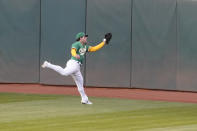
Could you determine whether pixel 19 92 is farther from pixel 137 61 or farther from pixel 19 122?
pixel 19 122

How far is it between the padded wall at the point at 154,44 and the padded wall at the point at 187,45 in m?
0.20

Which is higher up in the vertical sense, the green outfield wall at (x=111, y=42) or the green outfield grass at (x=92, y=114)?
the green outfield wall at (x=111, y=42)

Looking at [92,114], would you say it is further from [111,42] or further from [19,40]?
[19,40]

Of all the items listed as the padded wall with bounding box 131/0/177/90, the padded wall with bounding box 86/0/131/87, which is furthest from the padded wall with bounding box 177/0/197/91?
the padded wall with bounding box 86/0/131/87

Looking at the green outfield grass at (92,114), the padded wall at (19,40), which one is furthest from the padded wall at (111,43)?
the green outfield grass at (92,114)

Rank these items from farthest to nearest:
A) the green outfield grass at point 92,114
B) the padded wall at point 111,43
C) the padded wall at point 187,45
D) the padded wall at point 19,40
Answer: the padded wall at point 19,40 → the padded wall at point 111,43 → the padded wall at point 187,45 → the green outfield grass at point 92,114

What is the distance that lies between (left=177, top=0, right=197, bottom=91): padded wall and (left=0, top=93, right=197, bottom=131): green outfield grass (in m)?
2.97

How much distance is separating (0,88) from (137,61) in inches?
185

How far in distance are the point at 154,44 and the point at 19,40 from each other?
491 centimetres

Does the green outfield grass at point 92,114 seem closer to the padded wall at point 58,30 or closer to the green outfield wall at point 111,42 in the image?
the green outfield wall at point 111,42

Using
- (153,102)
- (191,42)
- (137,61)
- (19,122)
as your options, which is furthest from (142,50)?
(19,122)

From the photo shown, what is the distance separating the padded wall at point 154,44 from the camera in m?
20.6

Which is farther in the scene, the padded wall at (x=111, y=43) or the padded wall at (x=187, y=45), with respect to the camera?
the padded wall at (x=111, y=43)

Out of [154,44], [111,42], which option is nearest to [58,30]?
[111,42]
